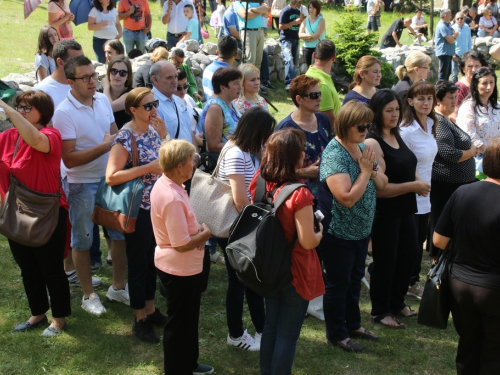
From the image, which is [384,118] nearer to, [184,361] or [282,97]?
[184,361]

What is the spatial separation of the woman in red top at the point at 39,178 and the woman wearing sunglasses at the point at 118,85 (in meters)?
1.18

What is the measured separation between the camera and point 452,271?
12.3 ft

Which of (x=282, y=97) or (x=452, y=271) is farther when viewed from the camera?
(x=282, y=97)

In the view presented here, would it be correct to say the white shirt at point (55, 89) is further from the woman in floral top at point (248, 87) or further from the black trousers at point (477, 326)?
the black trousers at point (477, 326)

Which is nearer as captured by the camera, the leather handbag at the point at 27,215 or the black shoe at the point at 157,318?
the leather handbag at the point at 27,215

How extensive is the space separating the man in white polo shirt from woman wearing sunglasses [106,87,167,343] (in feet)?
1.36

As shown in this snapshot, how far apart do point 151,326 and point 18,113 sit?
Answer: 1816 mm

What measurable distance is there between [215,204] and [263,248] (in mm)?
885

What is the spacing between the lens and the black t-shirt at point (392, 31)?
17438mm

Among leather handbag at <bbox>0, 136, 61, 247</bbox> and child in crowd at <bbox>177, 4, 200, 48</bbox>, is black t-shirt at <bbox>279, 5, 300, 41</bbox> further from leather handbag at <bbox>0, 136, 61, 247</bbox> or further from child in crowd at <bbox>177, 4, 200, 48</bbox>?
leather handbag at <bbox>0, 136, 61, 247</bbox>

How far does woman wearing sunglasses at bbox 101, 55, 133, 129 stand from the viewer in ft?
18.2

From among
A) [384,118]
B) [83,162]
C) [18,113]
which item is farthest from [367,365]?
[18,113]

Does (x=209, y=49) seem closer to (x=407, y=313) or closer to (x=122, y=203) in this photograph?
(x=407, y=313)

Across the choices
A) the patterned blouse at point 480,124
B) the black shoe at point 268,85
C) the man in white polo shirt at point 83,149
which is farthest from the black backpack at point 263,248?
the black shoe at point 268,85
